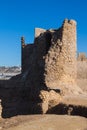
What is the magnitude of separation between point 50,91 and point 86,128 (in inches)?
237

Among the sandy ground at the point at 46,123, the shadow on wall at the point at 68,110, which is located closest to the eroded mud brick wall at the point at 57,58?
the shadow on wall at the point at 68,110

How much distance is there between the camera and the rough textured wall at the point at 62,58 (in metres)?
27.4

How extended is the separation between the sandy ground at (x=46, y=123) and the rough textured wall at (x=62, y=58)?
735cm

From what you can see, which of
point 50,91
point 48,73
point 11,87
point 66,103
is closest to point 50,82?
point 48,73

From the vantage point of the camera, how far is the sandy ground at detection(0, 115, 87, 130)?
18078 millimetres

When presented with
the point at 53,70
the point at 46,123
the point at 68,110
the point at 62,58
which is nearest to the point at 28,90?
the point at 53,70

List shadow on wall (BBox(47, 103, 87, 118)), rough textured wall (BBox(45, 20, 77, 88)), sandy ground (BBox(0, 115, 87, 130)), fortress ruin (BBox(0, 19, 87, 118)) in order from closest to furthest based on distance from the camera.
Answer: sandy ground (BBox(0, 115, 87, 130)), shadow on wall (BBox(47, 103, 87, 118)), fortress ruin (BBox(0, 19, 87, 118)), rough textured wall (BBox(45, 20, 77, 88))

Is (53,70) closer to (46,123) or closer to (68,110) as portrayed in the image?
(68,110)

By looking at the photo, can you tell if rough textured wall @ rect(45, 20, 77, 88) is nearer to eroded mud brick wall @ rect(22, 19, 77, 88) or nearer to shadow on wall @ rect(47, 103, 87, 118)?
eroded mud brick wall @ rect(22, 19, 77, 88)

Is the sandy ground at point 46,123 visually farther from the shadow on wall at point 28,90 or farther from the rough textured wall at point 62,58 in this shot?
the rough textured wall at point 62,58

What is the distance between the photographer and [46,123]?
61.4 feet

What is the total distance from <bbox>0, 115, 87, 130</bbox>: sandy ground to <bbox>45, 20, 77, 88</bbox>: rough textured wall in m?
7.35

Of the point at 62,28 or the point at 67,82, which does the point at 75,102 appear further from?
the point at 62,28

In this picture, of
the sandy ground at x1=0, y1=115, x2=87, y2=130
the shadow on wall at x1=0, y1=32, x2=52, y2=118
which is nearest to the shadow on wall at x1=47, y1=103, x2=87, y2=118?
the sandy ground at x1=0, y1=115, x2=87, y2=130
